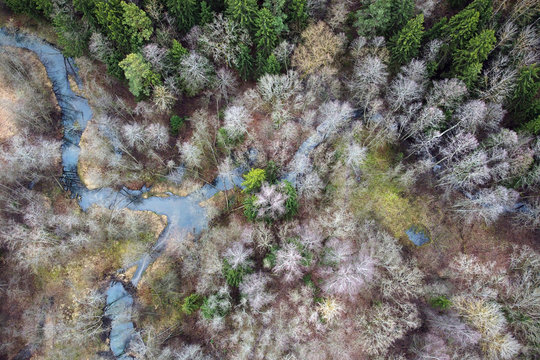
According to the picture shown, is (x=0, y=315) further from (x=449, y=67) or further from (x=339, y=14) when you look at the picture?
(x=449, y=67)

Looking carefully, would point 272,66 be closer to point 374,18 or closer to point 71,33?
point 374,18

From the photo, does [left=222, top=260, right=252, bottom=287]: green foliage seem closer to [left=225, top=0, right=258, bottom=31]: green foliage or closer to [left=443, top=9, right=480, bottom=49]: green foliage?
[left=225, top=0, right=258, bottom=31]: green foliage

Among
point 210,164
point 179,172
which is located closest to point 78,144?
point 179,172

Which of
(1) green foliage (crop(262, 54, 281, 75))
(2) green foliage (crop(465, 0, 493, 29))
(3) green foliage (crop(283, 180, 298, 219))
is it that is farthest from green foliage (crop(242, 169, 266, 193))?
(2) green foliage (crop(465, 0, 493, 29))

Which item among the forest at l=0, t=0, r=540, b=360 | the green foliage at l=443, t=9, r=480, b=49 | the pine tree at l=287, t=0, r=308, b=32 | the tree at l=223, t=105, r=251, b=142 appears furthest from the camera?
the tree at l=223, t=105, r=251, b=142

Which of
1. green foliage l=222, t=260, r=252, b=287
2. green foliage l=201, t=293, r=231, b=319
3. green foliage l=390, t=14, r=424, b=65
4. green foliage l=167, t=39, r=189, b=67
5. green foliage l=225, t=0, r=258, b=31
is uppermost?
green foliage l=225, t=0, r=258, b=31

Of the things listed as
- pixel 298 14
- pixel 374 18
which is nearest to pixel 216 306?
pixel 298 14

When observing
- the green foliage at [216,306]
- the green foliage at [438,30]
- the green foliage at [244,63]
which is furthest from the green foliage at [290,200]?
the green foliage at [438,30]
